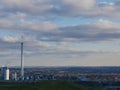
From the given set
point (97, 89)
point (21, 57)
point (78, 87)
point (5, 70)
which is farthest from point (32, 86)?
point (5, 70)

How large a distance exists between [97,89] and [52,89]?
16564 millimetres

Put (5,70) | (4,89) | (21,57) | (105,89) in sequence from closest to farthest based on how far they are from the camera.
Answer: (4,89) → (105,89) → (21,57) → (5,70)

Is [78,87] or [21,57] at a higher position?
[21,57]

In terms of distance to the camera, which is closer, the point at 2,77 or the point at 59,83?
the point at 59,83

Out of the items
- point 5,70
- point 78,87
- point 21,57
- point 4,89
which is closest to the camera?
point 4,89

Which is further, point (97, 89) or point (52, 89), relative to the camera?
point (97, 89)

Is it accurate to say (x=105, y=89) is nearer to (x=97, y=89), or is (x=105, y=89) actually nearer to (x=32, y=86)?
(x=97, y=89)

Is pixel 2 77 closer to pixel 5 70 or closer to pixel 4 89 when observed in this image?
pixel 5 70

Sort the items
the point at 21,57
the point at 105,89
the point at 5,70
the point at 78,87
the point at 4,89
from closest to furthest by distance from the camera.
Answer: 1. the point at 4,89
2. the point at 78,87
3. the point at 105,89
4. the point at 21,57
5. the point at 5,70

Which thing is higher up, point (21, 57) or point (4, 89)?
point (21, 57)

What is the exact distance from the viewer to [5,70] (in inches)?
5512

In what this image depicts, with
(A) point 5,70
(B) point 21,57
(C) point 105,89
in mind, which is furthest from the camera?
(A) point 5,70

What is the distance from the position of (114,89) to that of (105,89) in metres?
4.09

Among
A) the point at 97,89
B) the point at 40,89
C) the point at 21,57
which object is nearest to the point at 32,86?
the point at 40,89
